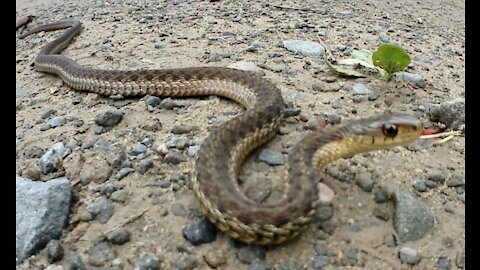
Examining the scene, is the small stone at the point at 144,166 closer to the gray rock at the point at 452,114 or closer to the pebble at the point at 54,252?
the pebble at the point at 54,252

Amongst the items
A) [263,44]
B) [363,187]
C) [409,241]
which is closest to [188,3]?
[263,44]

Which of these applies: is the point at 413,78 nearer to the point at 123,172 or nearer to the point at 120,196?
the point at 123,172

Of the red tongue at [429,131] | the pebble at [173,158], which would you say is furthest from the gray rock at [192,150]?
the red tongue at [429,131]

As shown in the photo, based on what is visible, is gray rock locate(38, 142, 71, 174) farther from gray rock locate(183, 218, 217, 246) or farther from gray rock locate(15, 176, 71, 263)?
gray rock locate(183, 218, 217, 246)

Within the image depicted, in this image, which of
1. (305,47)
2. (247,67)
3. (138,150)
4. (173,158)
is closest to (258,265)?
(173,158)

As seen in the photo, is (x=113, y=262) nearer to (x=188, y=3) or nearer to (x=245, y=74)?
(x=245, y=74)

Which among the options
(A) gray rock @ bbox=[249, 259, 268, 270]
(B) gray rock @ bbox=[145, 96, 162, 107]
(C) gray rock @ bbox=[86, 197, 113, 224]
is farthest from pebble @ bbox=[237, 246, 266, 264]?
(B) gray rock @ bbox=[145, 96, 162, 107]
